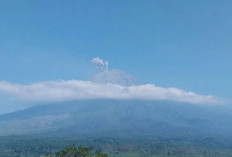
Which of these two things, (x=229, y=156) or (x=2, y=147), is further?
(x=2, y=147)

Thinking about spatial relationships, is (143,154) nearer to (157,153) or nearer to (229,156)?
(157,153)

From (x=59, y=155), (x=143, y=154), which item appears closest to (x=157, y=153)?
(x=143, y=154)

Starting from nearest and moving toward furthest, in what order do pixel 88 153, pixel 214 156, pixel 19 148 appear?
1. pixel 88 153
2. pixel 214 156
3. pixel 19 148

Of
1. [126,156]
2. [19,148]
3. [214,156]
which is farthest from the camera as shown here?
[19,148]

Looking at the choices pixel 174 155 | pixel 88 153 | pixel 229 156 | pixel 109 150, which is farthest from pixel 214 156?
pixel 88 153

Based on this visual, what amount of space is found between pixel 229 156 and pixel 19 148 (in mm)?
75989

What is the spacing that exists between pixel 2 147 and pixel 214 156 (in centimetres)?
8028

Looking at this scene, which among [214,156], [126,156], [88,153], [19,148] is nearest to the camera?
[88,153]

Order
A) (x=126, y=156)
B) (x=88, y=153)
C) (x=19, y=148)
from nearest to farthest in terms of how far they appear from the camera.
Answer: (x=88, y=153), (x=126, y=156), (x=19, y=148)

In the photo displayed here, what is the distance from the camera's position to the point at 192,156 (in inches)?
5394

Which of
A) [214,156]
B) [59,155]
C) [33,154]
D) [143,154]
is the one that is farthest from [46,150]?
[59,155]

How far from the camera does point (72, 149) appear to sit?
146 ft

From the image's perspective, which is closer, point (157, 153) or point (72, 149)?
point (72, 149)

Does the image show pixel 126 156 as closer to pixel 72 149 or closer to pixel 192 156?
pixel 192 156
